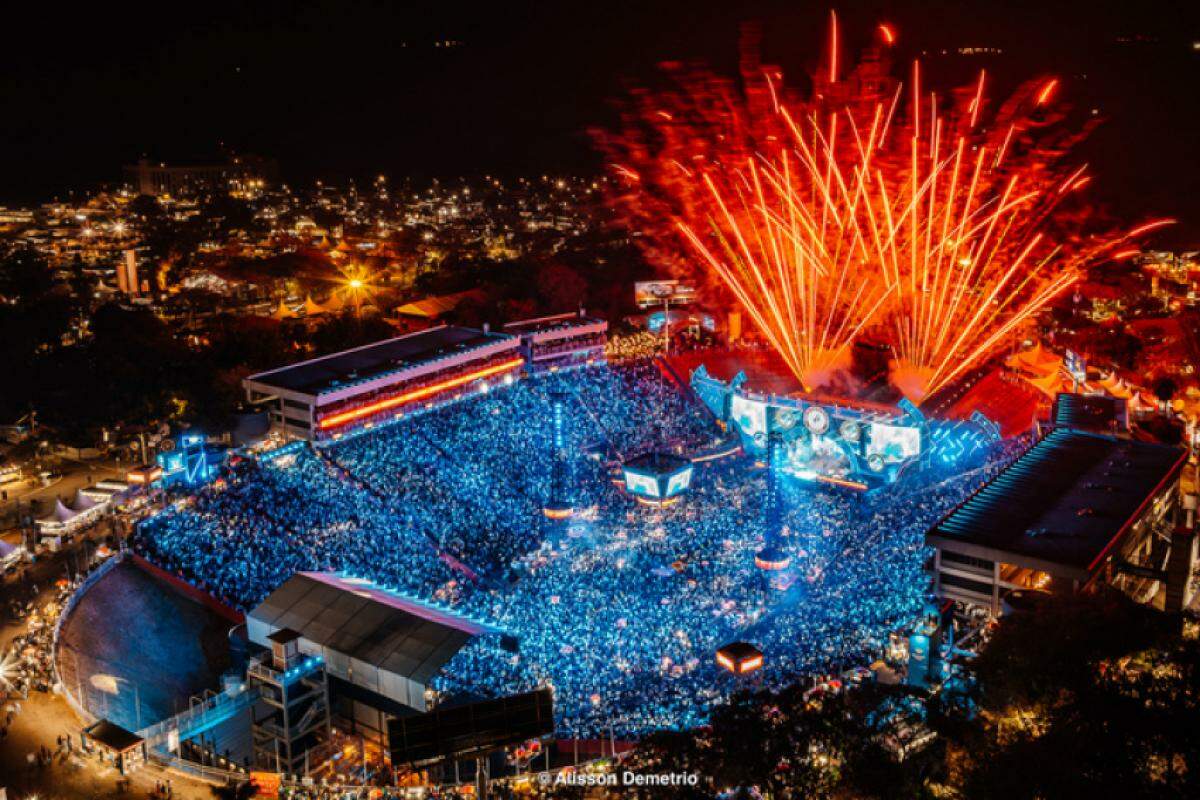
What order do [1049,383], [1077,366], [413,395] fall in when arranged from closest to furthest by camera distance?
1. [413,395]
2. [1077,366]
3. [1049,383]

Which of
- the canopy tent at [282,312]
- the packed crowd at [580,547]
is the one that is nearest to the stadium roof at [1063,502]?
the packed crowd at [580,547]

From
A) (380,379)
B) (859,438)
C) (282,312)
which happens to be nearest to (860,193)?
(859,438)

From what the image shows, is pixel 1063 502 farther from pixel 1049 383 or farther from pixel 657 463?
pixel 1049 383

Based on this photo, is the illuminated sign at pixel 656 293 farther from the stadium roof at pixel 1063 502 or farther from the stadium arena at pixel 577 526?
the stadium roof at pixel 1063 502

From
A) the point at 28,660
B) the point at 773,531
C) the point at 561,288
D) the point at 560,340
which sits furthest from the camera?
the point at 561,288

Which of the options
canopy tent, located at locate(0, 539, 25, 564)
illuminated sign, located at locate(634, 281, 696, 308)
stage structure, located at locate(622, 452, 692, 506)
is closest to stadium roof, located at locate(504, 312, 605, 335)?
stage structure, located at locate(622, 452, 692, 506)

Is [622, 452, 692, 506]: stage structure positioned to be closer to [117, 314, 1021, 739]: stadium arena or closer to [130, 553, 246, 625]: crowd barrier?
[117, 314, 1021, 739]: stadium arena
